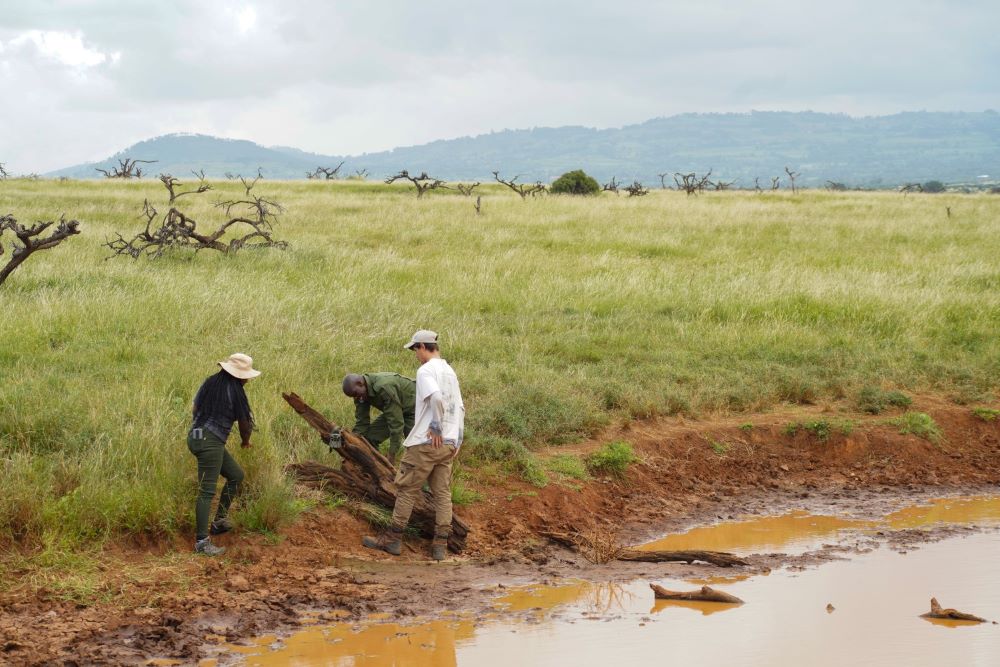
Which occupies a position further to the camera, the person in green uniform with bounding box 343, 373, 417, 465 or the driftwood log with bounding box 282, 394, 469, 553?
the person in green uniform with bounding box 343, 373, 417, 465

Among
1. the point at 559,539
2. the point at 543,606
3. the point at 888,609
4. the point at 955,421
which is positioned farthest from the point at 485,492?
the point at 955,421

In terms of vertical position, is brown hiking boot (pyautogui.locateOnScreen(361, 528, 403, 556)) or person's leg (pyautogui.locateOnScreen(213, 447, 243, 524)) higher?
person's leg (pyautogui.locateOnScreen(213, 447, 243, 524))

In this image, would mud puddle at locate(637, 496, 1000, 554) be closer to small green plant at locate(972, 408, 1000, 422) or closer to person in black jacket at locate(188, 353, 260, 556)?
small green plant at locate(972, 408, 1000, 422)

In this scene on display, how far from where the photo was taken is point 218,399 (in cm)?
674

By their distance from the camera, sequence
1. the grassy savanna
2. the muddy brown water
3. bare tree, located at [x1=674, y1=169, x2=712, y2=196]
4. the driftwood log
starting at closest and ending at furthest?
the muddy brown water, the grassy savanna, the driftwood log, bare tree, located at [x1=674, y1=169, x2=712, y2=196]

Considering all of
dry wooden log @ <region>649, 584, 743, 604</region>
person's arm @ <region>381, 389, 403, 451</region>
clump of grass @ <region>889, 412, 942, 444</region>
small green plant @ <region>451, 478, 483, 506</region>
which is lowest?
dry wooden log @ <region>649, 584, 743, 604</region>

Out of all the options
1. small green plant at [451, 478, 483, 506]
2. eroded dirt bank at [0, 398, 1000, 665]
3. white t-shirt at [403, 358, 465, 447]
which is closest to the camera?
eroded dirt bank at [0, 398, 1000, 665]

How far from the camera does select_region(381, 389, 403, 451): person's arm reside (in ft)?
25.4

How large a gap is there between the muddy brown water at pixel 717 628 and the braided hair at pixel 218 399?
1677mm

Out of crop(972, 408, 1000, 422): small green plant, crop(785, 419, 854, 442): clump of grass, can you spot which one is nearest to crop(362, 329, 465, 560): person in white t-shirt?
crop(785, 419, 854, 442): clump of grass

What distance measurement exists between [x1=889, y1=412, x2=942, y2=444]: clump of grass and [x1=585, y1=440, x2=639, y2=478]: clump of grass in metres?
3.10

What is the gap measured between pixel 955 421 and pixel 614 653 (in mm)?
6328

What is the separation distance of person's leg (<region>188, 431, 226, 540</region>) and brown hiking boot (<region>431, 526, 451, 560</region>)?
5.27 feet

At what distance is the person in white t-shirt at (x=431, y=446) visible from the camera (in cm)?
686
